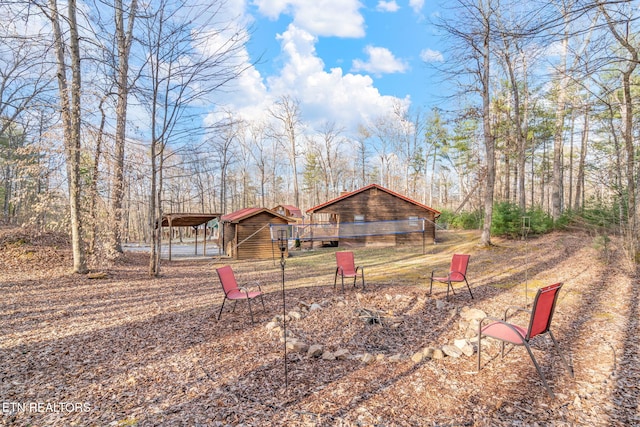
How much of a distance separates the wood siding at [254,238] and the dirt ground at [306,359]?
8.12 meters

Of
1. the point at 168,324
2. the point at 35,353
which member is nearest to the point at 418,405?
the point at 168,324

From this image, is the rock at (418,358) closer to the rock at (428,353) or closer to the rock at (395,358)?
the rock at (428,353)

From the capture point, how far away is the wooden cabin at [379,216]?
20500 mm

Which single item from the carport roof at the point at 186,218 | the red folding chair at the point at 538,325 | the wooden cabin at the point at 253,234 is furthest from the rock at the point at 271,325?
the wooden cabin at the point at 253,234

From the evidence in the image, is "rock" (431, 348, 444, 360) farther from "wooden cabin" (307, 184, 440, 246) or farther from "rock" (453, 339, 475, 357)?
"wooden cabin" (307, 184, 440, 246)

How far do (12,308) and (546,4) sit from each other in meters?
10.3

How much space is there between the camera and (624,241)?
8.35 m

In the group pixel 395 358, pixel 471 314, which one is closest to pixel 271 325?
pixel 395 358

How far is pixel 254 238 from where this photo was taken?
17109 mm

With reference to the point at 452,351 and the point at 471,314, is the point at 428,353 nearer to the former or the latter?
the point at 452,351

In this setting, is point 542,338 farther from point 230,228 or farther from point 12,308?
point 230,228

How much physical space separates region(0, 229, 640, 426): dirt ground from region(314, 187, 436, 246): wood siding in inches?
469

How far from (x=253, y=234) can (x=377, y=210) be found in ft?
27.7

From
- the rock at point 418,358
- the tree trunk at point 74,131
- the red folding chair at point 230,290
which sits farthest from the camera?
the tree trunk at point 74,131
